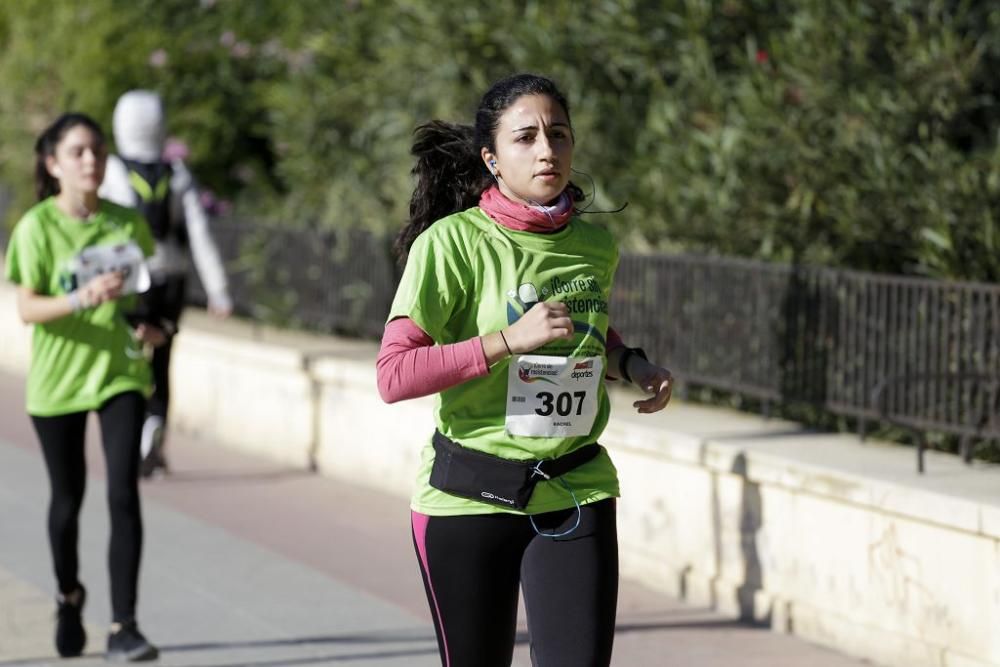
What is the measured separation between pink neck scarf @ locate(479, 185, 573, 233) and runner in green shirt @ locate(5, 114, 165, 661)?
7.47 feet

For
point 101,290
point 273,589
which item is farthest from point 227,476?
point 101,290

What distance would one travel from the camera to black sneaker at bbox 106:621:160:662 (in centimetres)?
562

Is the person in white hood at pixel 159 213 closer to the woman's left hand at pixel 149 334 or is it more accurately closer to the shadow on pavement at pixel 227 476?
the shadow on pavement at pixel 227 476

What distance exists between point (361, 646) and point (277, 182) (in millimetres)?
9395

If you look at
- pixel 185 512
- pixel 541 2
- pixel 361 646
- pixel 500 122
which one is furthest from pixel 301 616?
pixel 541 2

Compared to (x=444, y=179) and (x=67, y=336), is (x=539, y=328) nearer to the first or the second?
(x=444, y=179)

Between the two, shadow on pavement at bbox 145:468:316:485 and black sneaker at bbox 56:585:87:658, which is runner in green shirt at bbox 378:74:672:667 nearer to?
black sneaker at bbox 56:585:87:658

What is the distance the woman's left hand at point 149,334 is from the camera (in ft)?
19.3

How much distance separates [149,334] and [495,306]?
264 centimetres

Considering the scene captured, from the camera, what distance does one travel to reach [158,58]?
14.0 meters

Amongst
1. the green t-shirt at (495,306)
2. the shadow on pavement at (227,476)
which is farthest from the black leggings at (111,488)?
the shadow on pavement at (227,476)

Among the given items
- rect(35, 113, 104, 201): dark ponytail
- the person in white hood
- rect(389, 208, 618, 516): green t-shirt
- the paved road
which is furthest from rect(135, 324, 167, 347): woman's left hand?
rect(389, 208, 618, 516): green t-shirt

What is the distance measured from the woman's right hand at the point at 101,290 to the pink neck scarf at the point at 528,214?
2.23 metres

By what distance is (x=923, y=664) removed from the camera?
5.43 meters
